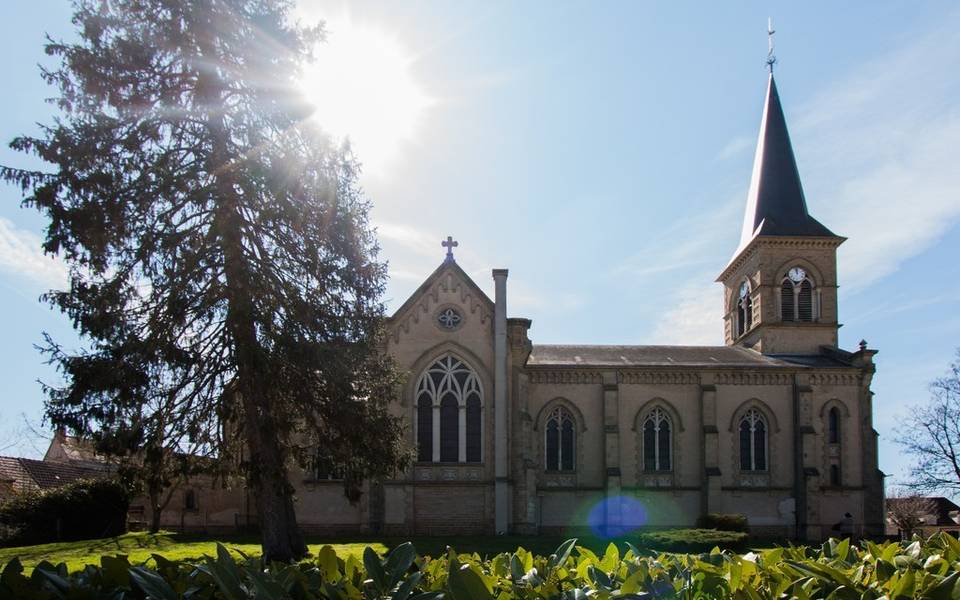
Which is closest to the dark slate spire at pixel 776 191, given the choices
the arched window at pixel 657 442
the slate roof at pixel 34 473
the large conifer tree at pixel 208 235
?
the arched window at pixel 657 442

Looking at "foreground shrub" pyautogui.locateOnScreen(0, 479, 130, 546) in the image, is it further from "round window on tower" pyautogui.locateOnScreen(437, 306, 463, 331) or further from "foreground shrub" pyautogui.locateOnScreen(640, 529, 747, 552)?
"foreground shrub" pyautogui.locateOnScreen(640, 529, 747, 552)

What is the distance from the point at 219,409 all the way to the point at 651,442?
2163 cm

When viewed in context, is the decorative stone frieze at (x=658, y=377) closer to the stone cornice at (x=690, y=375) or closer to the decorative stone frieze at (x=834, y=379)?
the stone cornice at (x=690, y=375)

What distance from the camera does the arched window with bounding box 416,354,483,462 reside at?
33.4 metres

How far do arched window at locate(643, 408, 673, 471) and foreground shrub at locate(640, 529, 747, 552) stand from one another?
7.90 meters

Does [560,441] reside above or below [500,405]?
below

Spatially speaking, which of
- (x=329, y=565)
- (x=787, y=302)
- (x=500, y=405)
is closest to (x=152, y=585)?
(x=329, y=565)

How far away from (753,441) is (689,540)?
1150 cm

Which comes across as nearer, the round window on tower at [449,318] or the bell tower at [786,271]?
the round window on tower at [449,318]

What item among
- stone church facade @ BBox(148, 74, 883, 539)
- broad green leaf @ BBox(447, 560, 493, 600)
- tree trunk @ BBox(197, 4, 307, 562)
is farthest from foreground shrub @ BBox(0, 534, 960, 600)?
stone church facade @ BBox(148, 74, 883, 539)

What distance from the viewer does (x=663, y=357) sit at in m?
37.9

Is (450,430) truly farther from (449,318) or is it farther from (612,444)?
(612,444)

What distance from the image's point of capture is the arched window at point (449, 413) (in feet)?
110

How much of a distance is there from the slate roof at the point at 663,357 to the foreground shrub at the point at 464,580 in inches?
1233
